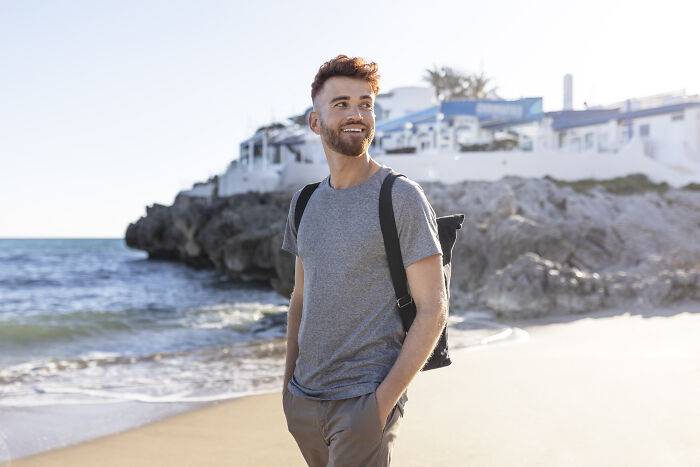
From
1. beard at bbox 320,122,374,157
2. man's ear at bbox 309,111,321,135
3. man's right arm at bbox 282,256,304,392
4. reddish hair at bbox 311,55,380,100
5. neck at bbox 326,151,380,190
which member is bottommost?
man's right arm at bbox 282,256,304,392

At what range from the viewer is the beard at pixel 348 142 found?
209 centimetres

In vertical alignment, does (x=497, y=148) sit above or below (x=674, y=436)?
above

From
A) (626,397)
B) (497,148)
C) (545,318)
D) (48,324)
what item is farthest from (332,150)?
(497,148)

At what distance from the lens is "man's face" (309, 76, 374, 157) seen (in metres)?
2.09

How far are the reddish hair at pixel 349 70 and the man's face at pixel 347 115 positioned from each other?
0.06 feet

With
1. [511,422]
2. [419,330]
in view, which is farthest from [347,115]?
[511,422]

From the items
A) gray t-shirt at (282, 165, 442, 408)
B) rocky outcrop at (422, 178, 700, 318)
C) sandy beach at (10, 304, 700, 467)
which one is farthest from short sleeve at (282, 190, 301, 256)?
rocky outcrop at (422, 178, 700, 318)

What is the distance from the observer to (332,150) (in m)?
2.15

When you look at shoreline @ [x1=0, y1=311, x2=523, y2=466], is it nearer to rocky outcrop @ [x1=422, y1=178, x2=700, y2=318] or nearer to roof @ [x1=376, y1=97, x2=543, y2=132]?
rocky outcrop @ [x1=422, y1=178, x2=700, y2=318]

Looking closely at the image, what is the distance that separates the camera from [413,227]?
1914 mm

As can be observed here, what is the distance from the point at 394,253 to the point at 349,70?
0.67 meters

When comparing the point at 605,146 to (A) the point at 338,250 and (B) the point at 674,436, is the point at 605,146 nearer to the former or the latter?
(B) the point at 674,436

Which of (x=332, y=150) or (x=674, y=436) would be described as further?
(x=674, y=436)

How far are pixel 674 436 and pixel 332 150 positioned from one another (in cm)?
361
